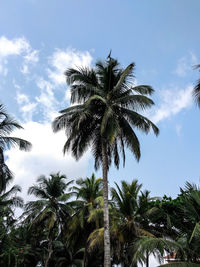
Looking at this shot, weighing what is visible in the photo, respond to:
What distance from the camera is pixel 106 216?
42.8 ft

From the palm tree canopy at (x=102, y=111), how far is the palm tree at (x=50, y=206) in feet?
29.7

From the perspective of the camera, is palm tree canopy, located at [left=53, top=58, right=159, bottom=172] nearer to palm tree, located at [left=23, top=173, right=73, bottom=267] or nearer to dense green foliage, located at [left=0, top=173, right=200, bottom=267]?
dense green foliage, located at [left=0, top=173, right=200, bottom=267]

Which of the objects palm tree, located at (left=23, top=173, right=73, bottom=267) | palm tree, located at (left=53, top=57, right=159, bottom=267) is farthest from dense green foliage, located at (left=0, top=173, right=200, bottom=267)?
palm tree, located at (left=53, top=57, right=159, bottom=267)

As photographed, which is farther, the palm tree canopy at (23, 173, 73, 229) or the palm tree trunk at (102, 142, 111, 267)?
the palm tree canopy at (23, 173, 73, 229)

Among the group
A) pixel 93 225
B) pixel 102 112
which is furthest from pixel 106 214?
pixel 93 225

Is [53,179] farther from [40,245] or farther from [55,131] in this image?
[55,131]

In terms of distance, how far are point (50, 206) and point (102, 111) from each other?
1188cm

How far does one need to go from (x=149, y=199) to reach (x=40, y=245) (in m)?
14.6

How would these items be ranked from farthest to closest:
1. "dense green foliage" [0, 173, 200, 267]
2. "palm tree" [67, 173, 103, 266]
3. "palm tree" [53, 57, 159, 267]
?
"palm tree" [67, 173, 103, 266]
"palm tree" [53, 57, 159, 267]
"dense green foliage" [0, 173, 200, 267]

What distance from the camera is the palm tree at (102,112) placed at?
15.1m

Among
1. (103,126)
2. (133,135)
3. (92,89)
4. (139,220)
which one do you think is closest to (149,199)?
(139,220)

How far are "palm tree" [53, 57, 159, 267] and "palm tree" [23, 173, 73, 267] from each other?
910 cm

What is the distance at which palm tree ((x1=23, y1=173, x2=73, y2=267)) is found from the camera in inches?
882

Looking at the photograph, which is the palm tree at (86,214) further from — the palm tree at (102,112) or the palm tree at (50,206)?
the palm tree at (102,112)
